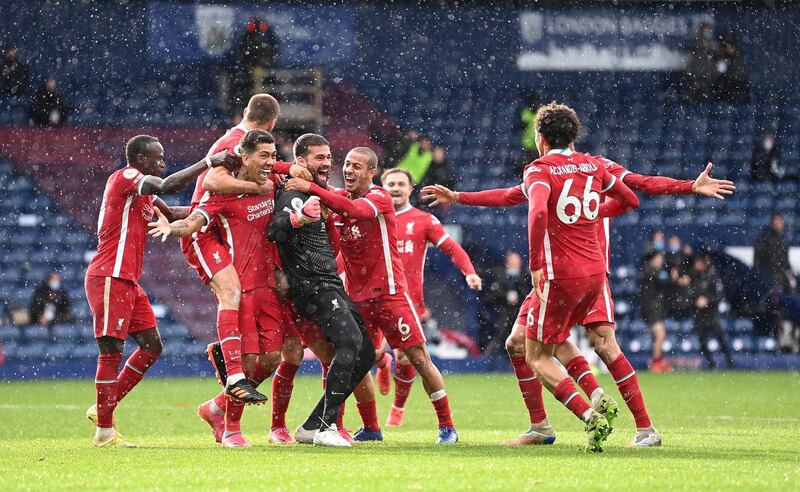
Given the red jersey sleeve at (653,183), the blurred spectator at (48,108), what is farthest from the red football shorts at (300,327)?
the blurred spectator at (48,108)

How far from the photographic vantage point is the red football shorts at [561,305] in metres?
8.16

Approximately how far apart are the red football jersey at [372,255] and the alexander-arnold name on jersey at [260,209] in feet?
1.72

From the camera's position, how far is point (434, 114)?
85.9 feet

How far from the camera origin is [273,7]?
2650 cm

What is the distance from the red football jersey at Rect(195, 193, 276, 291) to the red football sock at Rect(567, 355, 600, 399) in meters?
2.11

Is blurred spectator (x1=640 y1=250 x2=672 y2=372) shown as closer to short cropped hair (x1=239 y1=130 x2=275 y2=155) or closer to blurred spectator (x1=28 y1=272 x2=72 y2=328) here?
blurred spectator (x1=28 y1=272 x2=72 y2=328)

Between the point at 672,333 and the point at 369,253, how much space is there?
14495mm

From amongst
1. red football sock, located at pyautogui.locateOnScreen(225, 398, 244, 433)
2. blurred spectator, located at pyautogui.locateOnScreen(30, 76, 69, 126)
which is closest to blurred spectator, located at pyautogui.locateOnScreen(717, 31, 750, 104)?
blurred spectator, located at pyautogui.locateOnScreen(30, 76, 69, 126)

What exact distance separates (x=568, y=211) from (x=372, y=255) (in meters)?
1.54

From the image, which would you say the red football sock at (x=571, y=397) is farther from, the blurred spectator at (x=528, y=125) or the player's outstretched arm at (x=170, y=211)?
the blurred spectator at (x=528, y=125)

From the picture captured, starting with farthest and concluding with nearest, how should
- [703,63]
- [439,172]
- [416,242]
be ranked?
[703,63]
[439,172]
[416,242]

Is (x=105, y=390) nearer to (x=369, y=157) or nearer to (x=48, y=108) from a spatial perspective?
(x=369, y=157)

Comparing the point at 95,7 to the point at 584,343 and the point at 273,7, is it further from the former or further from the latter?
the point at 584,343

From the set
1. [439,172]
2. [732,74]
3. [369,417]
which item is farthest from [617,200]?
[732,74]
